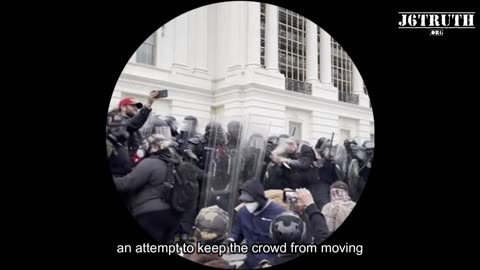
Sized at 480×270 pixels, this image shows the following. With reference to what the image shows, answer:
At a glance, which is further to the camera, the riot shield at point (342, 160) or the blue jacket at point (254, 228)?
the riot shield at point (342, 160)

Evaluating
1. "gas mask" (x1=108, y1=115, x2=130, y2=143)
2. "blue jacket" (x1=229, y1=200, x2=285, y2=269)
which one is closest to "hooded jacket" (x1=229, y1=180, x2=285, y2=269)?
"blue jacket" (x1=229, y1=200, x2=285, y2=269)

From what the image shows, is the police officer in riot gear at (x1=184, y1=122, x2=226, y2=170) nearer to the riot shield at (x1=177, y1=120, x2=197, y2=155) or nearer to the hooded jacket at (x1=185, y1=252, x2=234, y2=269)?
the riot shield at (x1=177, y1=120, x2=197, y2=155)

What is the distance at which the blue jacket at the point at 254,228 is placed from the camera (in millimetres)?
3660

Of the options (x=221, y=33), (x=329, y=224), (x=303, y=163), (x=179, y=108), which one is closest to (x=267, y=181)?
(x=303, y=163)

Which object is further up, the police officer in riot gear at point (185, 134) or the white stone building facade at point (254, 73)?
the white stone building facade at point (254, 73)

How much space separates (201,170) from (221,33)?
38.2 inches

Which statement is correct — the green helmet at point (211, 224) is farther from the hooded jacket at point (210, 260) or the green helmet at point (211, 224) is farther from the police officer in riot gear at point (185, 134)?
the police officer in riot gear at point (185, 134)

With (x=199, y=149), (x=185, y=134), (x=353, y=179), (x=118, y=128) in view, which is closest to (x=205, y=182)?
(x=199, y=149)

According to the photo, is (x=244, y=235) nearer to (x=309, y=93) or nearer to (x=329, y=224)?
(x=329, y=224)

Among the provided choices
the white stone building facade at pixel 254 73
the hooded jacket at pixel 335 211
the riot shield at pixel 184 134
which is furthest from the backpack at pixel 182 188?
the hooded jacket at pixel 335 211

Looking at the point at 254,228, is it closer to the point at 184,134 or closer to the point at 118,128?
the point at 184,134

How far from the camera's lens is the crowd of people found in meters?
3.62

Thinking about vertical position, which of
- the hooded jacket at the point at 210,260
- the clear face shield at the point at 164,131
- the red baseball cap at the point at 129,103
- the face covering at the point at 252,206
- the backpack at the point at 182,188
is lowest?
the hooded jacket at the point at 210,260

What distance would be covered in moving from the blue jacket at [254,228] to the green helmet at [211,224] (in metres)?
0.07
